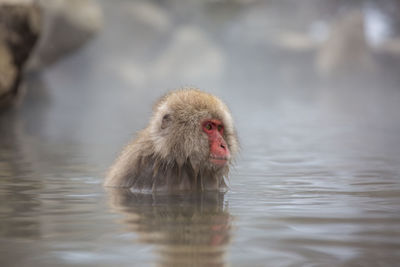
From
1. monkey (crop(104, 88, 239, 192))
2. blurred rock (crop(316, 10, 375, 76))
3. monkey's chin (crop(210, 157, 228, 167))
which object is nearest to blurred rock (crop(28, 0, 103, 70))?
monkey (crop(104, 88, 239, 192))

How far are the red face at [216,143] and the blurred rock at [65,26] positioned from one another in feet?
43.6

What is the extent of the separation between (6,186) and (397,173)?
2.83 m

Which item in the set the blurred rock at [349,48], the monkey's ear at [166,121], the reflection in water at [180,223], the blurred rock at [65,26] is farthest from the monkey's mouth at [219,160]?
the blurred rock at [349,48]

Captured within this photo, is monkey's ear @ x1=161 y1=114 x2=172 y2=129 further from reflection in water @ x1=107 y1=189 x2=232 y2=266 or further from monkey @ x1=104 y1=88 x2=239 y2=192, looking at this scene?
reflection in water @ x1=107 y1=189 x2=232 y2=266

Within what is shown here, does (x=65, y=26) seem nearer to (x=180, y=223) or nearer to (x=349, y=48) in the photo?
(x=180, y=223)

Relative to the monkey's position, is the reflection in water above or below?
below

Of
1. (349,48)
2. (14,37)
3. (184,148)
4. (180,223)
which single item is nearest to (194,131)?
(184,148)

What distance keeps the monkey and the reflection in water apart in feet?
0.38

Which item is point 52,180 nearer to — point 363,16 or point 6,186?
point 6,186

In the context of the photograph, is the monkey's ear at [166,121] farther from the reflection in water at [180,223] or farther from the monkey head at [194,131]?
the reflection in water at [180,223]

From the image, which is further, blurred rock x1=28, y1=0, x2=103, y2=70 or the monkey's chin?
blurred rock x1=28, y1=0, x2=103, y2=70

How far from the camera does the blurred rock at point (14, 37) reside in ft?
29.7

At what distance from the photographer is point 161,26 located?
97.8 ft

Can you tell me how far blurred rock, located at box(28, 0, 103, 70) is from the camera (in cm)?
1672
